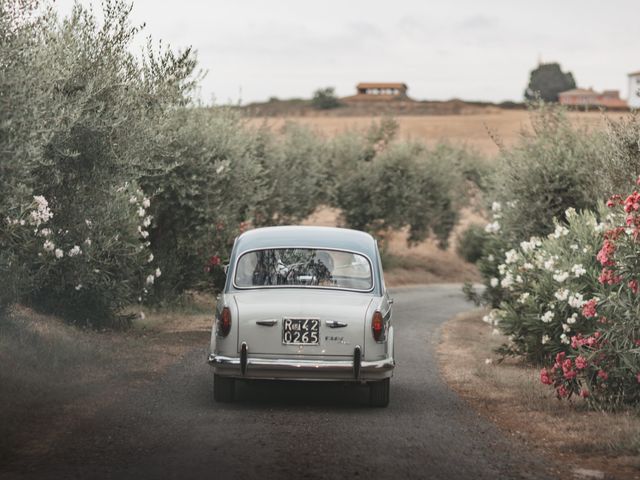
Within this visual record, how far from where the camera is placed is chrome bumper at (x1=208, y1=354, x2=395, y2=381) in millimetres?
10078

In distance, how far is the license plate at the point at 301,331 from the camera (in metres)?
10.1

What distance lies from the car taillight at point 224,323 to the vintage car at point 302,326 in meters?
0.01

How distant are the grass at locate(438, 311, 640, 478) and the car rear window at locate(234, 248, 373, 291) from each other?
2039 millimetres

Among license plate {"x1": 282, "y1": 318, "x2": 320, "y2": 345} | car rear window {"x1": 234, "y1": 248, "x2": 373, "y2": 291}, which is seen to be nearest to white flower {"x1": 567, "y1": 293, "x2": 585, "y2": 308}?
car rear window {"x1": 234, "y1": 248, "x2": 373, "y2": 291}

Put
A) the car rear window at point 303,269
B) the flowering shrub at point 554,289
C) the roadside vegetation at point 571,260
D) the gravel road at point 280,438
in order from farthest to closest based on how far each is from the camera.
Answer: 1. the flowering shrub at point 554,289
2. the car rear window at point 303,269
3. the roadside vegetation at point 571,260
4. the gravel road at point 280,438

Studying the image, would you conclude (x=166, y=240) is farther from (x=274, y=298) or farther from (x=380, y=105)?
(x=380, y=105)

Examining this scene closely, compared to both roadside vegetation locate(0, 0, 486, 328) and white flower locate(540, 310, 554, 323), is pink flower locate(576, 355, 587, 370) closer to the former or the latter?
white flower locate(540, 310, 554, 323)

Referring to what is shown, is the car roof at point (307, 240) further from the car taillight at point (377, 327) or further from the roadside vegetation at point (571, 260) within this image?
the roadside vegetation at point (571, 260)

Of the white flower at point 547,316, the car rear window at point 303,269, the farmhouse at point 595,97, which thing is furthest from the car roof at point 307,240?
the farmhouse at point 595,97

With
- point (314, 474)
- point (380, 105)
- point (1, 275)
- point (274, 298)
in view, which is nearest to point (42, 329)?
point (1, 275)

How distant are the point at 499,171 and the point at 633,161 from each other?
7.34 m

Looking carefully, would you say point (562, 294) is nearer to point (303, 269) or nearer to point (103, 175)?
point (303, 269)

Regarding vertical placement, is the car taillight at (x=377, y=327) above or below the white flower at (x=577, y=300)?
above

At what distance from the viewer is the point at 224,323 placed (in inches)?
407
